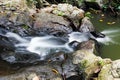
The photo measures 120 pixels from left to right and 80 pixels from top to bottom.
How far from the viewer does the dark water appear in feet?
24.0

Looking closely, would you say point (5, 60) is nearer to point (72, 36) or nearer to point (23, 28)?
point (23, 28)

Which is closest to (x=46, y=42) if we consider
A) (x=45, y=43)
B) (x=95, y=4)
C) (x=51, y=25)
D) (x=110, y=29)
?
(x=45, y=43)

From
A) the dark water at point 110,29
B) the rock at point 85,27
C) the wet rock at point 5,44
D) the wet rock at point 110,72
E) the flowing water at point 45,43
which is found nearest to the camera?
the wet rock at point 110,72

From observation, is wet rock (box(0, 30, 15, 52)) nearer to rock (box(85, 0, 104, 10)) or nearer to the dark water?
the dark water

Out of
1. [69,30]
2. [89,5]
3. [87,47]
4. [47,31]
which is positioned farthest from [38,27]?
[89,5]

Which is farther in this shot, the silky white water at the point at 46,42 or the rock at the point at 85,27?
the rock at the point at 85,27

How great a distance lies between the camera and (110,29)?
31.0ft

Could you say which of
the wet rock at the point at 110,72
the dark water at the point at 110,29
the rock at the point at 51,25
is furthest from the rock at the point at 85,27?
the wet rock at the point at 110,72

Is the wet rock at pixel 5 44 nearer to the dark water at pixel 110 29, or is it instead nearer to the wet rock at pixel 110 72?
the dark water at pixel 110 29

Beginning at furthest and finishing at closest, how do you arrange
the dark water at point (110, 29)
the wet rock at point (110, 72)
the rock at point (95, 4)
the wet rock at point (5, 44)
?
the rock at point (95, 4), the dark water at point (110, 29), the wet rock at point (5, 44), the wet rock at point (110, 72)

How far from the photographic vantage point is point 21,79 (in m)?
5.02

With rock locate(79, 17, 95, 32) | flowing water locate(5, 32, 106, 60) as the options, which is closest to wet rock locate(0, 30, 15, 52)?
flowing water locate(5, 32, 106, 60)

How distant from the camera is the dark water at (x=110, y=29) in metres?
7.32

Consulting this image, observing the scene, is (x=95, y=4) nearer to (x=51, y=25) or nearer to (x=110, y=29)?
(x=110, y=29)
